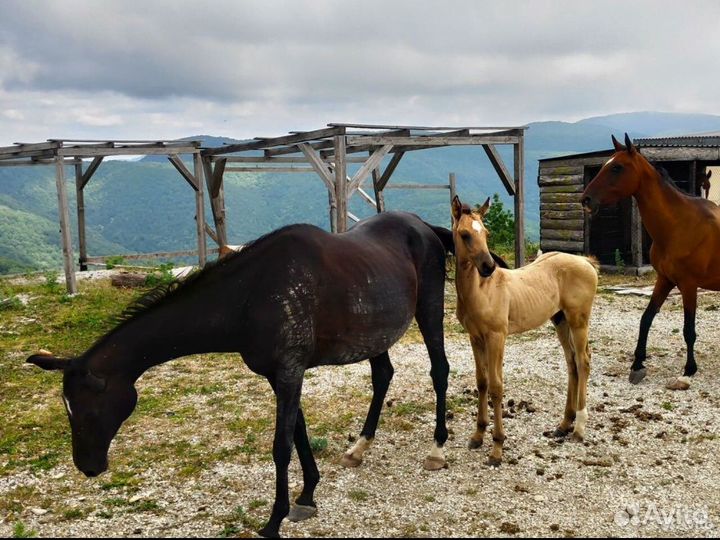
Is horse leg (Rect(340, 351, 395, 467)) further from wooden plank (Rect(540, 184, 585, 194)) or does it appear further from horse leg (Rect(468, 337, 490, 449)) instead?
wooden plank (Rect(540, 184, 585, 194))

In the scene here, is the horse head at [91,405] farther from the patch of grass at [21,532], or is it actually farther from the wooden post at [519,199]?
the wooden post at [519,199]

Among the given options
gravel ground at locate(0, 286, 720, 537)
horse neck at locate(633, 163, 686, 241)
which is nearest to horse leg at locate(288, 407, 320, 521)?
gravel ground at locate(0, 286, 720, 537)

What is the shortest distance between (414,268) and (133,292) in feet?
36.6

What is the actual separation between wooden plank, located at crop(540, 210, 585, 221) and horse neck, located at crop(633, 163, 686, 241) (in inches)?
367

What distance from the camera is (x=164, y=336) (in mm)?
4074

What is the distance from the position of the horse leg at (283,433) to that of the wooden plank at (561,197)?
14498mm

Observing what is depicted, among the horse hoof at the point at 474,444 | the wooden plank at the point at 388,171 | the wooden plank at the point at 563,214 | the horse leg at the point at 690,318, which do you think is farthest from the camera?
the wooden plank at the point at 388,171

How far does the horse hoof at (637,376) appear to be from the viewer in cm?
755

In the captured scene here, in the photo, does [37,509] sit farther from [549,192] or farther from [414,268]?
[549,192]

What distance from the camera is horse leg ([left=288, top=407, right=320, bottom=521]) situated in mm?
4594

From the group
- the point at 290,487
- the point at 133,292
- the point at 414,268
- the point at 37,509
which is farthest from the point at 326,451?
the point at 133,292

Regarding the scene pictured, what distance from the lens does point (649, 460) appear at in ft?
17.6

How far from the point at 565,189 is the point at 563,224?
3.20 ft

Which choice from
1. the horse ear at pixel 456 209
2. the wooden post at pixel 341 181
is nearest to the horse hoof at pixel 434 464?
the horse ear at pixel 456 209
